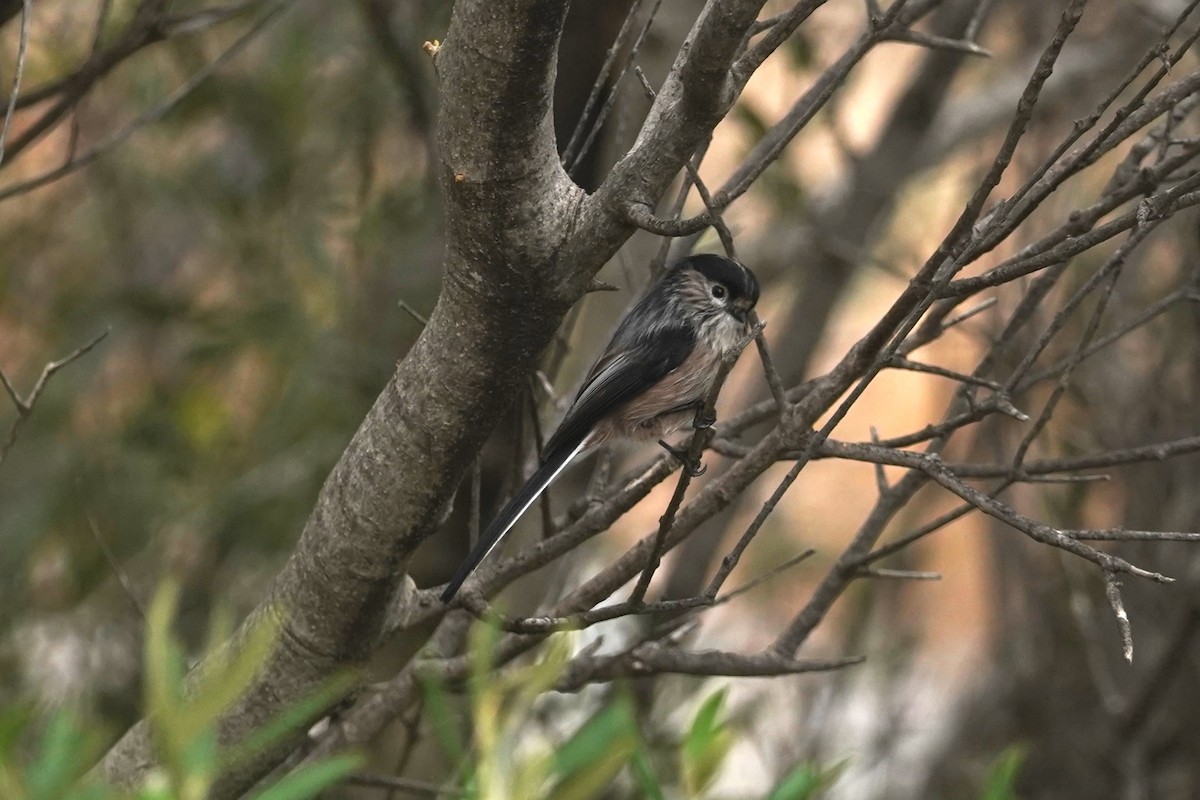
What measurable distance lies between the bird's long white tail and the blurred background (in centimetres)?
85

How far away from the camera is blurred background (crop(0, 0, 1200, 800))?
164 inches

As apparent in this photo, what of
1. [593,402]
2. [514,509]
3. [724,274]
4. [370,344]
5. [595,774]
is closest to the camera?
[595,774]

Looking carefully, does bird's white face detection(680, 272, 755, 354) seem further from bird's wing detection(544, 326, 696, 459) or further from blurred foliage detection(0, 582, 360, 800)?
blurred foliage detection(0, 582, 360, 800)

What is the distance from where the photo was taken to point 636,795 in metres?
2.88

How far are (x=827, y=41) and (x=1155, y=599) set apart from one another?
109 inches

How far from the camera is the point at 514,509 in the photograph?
96.4 inches

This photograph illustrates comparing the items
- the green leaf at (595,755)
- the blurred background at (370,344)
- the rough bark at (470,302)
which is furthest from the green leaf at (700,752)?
the blurred background at (370,344)

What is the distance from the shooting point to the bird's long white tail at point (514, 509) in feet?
7.16

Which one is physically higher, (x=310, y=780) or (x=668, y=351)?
(x=310, y=780)

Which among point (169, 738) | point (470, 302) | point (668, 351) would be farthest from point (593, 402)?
point (169, 738)

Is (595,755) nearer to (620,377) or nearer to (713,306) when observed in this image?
(620,377)

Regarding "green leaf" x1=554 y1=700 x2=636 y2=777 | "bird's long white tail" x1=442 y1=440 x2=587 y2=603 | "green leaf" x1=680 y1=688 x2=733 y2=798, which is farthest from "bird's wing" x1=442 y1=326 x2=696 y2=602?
"green leaf" x1=554 y1=700 x2=636 y2=777

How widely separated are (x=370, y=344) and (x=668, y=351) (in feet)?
4.95

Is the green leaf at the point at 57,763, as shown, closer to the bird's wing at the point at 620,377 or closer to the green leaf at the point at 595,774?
the green leaf at the point at 595,774
